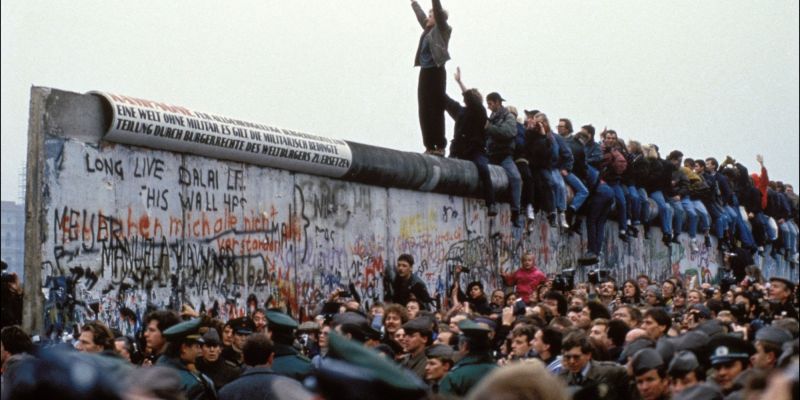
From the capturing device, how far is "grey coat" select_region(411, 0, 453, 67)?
20.8 m

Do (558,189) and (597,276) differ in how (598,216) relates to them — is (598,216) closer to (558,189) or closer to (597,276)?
(558,189)

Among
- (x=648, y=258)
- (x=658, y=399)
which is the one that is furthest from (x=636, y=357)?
(x=648, y=258)

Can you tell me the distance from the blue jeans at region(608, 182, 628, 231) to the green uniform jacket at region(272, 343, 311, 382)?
16210mm

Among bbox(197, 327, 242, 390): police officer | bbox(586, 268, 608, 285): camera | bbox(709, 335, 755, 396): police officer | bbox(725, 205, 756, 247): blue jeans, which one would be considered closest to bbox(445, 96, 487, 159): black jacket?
bbox(586, 268, 608, 285): camera

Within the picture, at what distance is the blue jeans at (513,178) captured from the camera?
23.2 m

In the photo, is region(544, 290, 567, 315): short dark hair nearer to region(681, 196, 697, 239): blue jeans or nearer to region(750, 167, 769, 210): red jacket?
region(681, 196, 697, 239): blue jeans

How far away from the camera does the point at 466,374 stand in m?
10.9

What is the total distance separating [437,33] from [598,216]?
22.5 feet

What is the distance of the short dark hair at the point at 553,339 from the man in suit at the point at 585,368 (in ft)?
2.36

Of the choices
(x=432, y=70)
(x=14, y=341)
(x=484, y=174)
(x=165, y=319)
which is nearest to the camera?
(x=14, y=341)

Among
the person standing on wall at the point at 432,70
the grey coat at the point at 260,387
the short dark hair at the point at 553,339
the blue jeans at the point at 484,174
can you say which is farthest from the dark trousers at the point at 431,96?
the grey coat at the point at 260,387

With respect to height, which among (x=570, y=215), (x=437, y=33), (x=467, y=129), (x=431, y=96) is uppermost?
(x=437, y=33)

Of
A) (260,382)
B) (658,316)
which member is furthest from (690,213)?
(260,382)

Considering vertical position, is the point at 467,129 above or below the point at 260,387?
above
